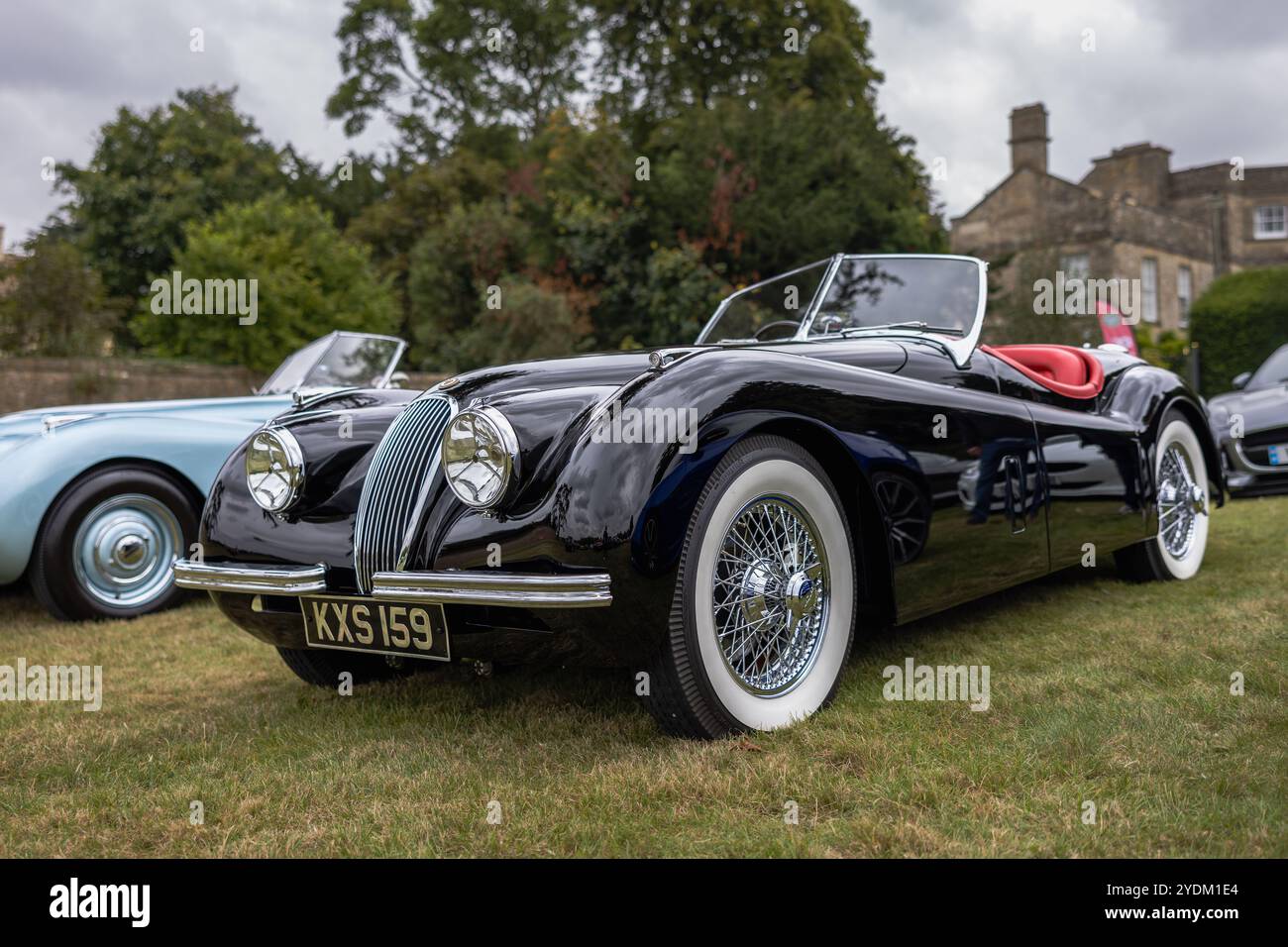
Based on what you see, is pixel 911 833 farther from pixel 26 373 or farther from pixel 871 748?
pixel 26 373

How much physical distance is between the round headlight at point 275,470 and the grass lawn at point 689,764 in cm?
67

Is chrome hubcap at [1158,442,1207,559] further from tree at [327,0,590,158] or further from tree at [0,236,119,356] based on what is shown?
tree at [327,0,590,158]

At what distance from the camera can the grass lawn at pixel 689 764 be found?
2.09 m

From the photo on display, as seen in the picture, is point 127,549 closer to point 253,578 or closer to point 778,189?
point 253,578

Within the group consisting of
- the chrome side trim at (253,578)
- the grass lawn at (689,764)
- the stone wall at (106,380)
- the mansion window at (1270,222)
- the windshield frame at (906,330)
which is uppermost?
the mansion window at (1270,222)

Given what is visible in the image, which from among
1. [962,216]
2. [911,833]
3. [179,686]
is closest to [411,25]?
[962,216]

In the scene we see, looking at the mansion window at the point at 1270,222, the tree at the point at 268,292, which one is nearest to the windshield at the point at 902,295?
the tree at the point at 268,292

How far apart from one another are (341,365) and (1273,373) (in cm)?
760

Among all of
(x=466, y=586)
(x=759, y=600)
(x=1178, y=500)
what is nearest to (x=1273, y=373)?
(x=1178, y=500)

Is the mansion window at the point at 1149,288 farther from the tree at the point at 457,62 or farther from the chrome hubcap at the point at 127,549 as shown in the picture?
the chrome hubcap at the point at 127,549

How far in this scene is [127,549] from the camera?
5152 millimetres

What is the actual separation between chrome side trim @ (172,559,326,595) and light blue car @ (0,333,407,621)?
1654 mm

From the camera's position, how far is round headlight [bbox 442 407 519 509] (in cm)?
251
